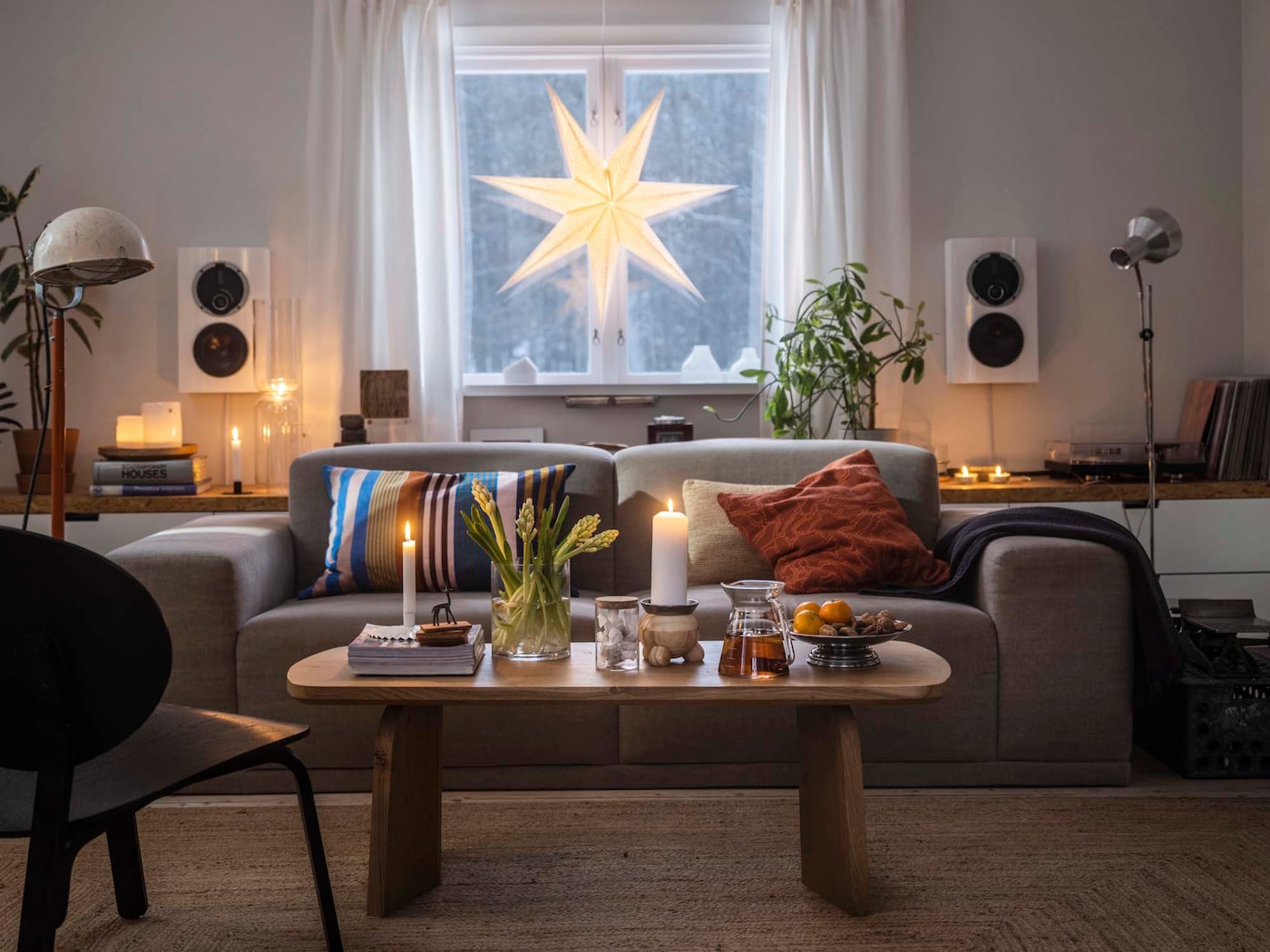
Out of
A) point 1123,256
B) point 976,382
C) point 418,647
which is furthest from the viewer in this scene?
point 976,382

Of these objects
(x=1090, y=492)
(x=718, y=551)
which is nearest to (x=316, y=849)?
(x=718, y=551)

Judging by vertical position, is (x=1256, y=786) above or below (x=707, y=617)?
below

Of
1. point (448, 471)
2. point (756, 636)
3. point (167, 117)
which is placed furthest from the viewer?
point (167, 117)

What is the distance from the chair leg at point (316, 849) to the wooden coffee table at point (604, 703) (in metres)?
0.17

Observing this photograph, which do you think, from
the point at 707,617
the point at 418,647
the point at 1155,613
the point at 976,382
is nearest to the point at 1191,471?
the point at 976,382

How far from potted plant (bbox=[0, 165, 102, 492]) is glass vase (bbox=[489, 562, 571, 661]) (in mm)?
2533

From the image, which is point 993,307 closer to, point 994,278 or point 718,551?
point 994,278

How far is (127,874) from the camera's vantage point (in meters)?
2.02

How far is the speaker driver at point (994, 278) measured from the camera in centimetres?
421

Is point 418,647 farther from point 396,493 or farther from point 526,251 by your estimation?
point 526,251

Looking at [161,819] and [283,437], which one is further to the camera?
[283,437]

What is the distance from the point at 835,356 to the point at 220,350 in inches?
86.7

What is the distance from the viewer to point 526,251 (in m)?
4.38

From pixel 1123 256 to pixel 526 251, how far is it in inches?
82.5
